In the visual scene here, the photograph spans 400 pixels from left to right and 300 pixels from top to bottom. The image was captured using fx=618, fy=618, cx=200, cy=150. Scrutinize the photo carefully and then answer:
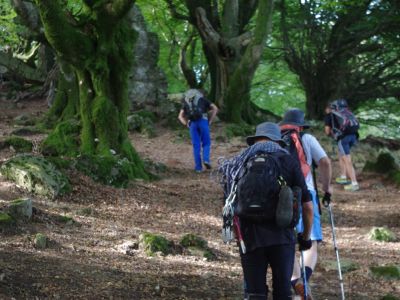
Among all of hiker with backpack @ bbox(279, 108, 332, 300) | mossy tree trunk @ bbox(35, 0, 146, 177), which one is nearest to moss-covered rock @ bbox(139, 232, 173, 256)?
hiker with backpack @ bbox(279, 108, 332, 300)

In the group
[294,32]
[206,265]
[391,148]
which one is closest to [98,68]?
[206,265]

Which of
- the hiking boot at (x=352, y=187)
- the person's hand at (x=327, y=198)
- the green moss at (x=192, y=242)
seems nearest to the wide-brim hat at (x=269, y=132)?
the person's hand at (x=327, y=198)

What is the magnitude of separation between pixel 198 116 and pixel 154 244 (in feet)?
21.5

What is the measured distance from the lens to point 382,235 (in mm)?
9242

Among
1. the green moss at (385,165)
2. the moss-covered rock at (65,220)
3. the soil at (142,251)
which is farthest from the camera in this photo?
the green moss at (385,165)

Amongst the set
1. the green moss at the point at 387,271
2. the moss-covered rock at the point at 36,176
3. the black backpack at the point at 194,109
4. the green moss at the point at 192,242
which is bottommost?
the green moss at the point at 387,271

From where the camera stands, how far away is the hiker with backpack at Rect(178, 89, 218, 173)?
13359mm

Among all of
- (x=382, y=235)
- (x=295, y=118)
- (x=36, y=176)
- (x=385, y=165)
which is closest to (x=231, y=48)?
(x=385, y=165)

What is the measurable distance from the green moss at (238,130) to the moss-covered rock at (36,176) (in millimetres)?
9151

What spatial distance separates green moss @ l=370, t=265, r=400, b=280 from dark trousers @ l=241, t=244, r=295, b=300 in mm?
3163

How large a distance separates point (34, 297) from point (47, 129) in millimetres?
12419

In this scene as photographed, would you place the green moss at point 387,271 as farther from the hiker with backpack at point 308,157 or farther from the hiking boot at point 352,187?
the hiking boot at point 352,187

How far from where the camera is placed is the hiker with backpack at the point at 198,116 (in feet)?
43.8

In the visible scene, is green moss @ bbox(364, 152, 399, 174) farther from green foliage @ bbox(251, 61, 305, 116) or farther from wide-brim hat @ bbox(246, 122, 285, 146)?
green foliage @ bbox(251, 61, 305, 116)
